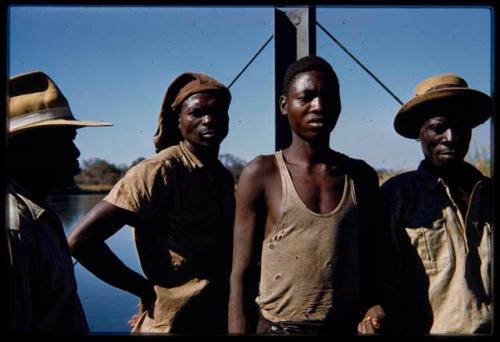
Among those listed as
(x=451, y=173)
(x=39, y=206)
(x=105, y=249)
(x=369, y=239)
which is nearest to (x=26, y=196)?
(x=39, y=206)

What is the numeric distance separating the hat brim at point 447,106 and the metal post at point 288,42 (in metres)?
0.55

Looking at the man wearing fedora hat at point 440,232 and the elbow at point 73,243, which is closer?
the man wearing fedora hat at point 440,232

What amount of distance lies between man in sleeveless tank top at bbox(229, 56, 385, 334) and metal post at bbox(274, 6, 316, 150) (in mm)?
570

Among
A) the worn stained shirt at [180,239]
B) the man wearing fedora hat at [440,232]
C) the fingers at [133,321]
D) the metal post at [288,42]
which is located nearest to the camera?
the man wearing fedora hat at [440,232]

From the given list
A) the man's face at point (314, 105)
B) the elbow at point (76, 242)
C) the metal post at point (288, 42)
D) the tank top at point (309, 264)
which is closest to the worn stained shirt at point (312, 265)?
the tank top at point (309, 264)

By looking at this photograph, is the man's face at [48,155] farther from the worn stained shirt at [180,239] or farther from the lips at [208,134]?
the lips at [208,134]

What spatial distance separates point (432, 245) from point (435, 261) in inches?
2.6

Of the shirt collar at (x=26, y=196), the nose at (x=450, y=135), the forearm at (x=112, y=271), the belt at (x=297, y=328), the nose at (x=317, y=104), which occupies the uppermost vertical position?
the nose at (x=317, y=104)

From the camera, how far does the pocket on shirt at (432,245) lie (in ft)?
8.45

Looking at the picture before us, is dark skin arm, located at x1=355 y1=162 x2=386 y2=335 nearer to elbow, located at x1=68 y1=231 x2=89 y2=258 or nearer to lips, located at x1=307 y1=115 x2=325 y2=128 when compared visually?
lips, located at x1=307 y1=115 x2=325 y2=128

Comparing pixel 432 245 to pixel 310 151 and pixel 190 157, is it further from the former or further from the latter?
pixel 190 157

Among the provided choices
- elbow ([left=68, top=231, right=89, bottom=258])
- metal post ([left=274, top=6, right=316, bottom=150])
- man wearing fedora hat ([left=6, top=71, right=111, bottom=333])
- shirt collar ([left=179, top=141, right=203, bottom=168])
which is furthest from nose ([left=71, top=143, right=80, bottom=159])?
metal post ([left=274, top=6, right=316, bottom=150])

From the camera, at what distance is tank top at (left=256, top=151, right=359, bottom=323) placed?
2.33m

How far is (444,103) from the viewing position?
2734 mm
